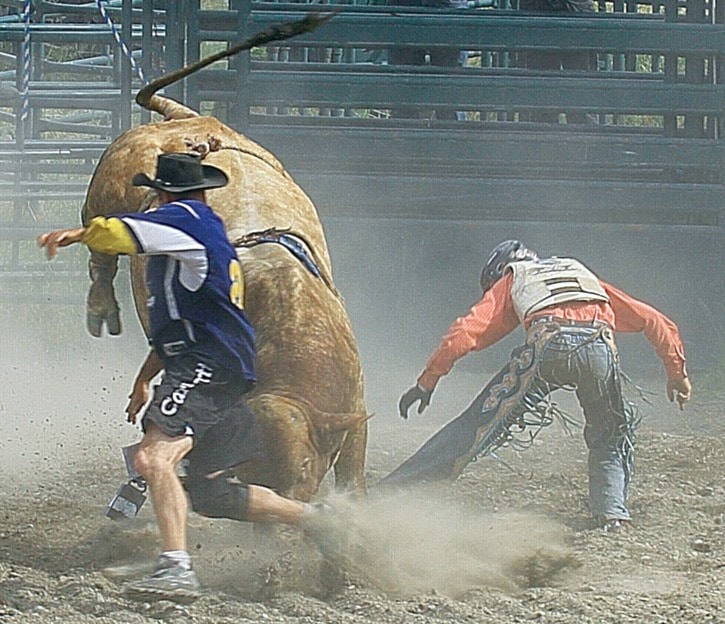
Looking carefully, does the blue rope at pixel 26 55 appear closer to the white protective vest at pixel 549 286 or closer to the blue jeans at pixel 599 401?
the white protective vest at pixel 549 286

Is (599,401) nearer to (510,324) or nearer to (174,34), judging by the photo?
(510,324)

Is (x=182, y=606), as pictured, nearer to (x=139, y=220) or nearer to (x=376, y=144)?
(x=139, y=220)

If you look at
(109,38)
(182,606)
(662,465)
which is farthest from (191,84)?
(182,606)

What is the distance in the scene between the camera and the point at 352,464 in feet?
15.7

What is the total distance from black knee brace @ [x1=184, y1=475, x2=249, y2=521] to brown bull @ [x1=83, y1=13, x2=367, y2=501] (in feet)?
0.44

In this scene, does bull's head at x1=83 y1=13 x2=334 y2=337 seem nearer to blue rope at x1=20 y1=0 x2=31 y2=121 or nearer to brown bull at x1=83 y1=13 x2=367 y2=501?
brown bull at x1=83 y1=13 x2=367 y2=501

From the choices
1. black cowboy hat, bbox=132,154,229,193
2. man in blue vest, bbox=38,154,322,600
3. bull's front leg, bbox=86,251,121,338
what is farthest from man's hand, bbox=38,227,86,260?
bull's front leg, bbox=86,251,121,338

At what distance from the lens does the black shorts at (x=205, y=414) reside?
13.5 feet

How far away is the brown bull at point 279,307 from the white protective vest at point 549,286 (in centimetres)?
77

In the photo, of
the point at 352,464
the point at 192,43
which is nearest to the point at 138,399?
the point at 352,464

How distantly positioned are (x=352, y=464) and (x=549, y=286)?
113 cm

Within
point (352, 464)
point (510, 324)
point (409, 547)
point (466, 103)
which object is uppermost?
point (466, 103)

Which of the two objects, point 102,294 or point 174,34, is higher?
point 174,34

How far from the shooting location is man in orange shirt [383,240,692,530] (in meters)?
5.19
